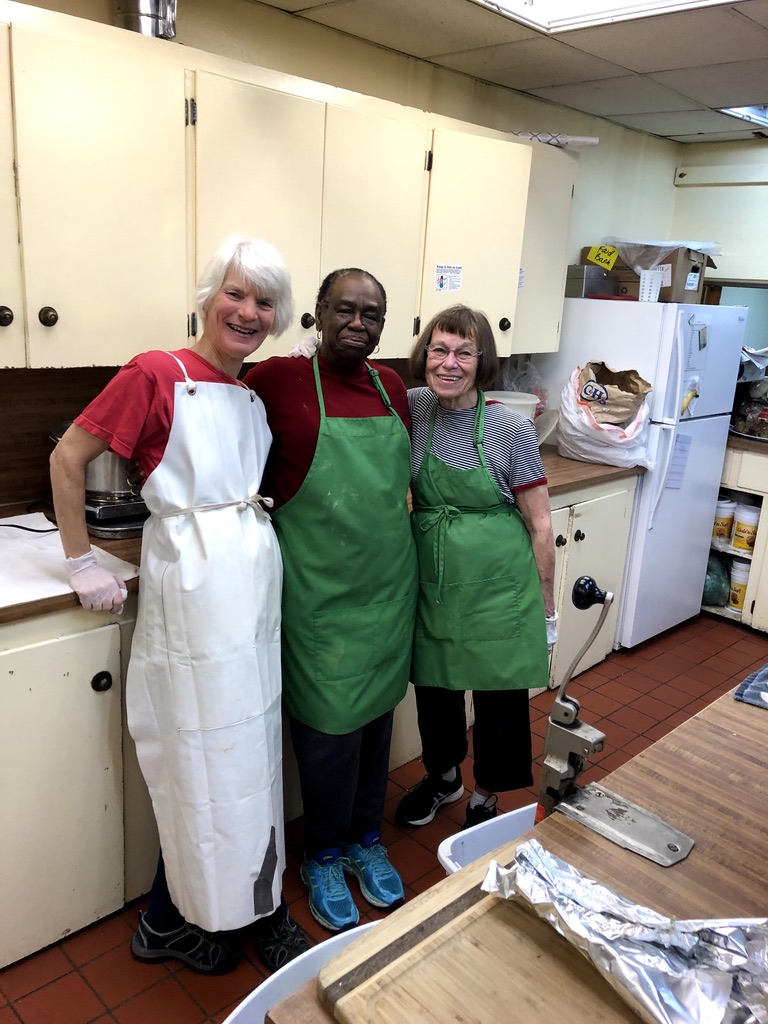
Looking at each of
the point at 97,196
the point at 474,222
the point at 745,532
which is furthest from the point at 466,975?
the point at 745,532

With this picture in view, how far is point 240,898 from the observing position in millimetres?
1692

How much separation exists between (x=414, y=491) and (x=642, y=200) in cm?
288

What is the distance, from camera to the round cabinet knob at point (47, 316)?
69.2 inches

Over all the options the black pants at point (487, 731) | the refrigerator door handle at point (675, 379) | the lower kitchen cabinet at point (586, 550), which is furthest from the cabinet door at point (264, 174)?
the refrigerator door handle at point (675, 379)

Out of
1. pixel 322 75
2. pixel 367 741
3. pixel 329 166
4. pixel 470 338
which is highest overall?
pixel 322 75

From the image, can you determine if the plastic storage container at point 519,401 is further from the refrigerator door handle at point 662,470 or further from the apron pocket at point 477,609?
the apron pocket at point 477,609

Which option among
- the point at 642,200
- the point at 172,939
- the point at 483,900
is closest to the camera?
the point at 483,900

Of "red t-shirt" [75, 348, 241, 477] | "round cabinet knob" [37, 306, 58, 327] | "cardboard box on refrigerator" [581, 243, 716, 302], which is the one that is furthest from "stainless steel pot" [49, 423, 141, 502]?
"cardboard box on refrigerator" [581, 243, 716, 302]

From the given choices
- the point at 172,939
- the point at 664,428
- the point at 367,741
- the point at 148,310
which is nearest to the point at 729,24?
the point at 664,428

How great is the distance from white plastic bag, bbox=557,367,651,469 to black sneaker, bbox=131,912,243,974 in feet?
7.22

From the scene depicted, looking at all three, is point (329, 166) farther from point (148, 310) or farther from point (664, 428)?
point (664, 428)

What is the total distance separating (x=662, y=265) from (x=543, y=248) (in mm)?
705

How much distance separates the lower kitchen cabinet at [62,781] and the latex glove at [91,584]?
0.08 metres

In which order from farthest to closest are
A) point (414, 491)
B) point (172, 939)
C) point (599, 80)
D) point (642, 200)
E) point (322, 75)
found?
1. point (642, 200)
2. point (599, 80)
3. point (322, 75)
4. point (414, 491)
5. point (172, 939)
